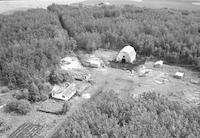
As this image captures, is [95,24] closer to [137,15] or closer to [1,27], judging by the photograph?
[137,15]

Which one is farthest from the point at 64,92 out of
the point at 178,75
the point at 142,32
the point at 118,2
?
the point at 118,2

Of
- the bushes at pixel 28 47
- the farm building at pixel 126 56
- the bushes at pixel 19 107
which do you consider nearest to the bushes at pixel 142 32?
the bushes at pixel 28 47

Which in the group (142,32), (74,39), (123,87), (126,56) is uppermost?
(142,32)

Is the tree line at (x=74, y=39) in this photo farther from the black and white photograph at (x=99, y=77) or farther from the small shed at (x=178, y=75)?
the small shed at (x=178, y=75)

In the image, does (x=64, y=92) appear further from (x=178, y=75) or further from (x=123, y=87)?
(x=178, y=75)

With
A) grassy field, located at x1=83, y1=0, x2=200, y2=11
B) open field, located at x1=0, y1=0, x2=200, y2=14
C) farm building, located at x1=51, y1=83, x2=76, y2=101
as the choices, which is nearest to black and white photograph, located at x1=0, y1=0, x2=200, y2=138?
farm building, located at x1=51, y1=83, x2=76, y2=101
